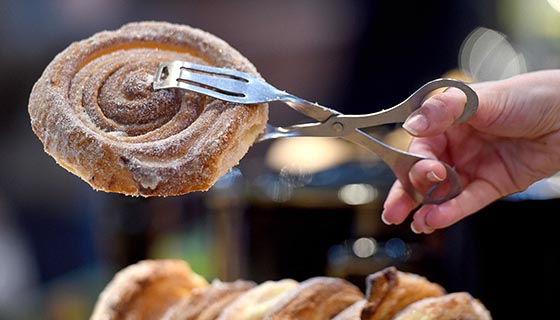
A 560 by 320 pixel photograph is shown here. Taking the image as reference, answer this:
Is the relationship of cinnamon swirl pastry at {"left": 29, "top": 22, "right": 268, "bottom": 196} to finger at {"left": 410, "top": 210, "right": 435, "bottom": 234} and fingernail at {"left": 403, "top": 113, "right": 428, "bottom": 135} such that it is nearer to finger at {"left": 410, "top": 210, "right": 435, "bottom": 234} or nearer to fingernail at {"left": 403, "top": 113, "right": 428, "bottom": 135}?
fingernail at {"left": 403, "top": 113, "right": 428, "bottom": 135}

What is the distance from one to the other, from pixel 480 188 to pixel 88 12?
11.9 ft

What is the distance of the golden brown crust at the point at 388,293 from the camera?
112 centimetres

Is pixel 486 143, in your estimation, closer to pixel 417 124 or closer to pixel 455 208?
pixel 455 208

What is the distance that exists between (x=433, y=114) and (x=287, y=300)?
389mm

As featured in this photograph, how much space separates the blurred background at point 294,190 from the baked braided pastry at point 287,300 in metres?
0.25

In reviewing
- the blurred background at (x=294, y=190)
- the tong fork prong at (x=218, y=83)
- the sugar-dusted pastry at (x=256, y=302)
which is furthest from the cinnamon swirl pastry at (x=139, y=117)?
the sugar-dusted pastry at (x=256, y=302)

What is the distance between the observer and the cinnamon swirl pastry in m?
0.97

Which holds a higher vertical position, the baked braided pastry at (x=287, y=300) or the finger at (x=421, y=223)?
the finger at (x=421, y=223)

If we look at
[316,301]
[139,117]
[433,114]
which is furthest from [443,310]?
[139,117]

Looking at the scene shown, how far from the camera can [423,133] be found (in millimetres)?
1101

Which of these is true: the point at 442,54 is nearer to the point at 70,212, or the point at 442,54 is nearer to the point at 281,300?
the point at 70,212

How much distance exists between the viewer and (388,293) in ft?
3.73

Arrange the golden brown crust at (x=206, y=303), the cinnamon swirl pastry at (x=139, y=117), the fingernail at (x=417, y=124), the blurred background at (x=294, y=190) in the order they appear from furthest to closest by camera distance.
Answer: the blurred background at (x=294, y=190), the golden brown crust at (x=206, y=303), the fingernail at (x=417, y=124), the cinnamon swirl pastry at (x=139, y=117)

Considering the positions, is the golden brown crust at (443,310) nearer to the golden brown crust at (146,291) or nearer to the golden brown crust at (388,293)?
the golden brown crust at (388,293)
